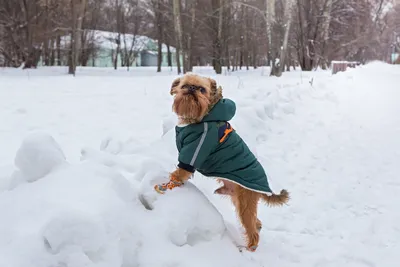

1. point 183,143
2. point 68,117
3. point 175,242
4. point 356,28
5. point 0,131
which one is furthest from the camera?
point 356,28

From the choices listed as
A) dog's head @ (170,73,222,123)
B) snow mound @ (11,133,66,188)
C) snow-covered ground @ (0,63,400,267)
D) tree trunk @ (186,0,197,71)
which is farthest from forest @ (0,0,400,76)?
snow mound @ (11,133,66,188)

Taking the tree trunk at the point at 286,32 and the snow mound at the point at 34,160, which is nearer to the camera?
the snow mound at the point at 34,160

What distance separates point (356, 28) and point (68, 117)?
24460 mm

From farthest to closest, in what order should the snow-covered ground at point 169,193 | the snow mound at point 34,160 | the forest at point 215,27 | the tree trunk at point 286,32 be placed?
the forest at point 215,27, the tree trunk at point 286,32, the snow mound at point 34,160, the snow-covered ground at point 169,193

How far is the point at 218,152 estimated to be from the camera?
2994 mm

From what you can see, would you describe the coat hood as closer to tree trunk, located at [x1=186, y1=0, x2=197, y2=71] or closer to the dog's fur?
the dog's fur

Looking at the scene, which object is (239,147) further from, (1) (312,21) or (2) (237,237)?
(1) (312,21)

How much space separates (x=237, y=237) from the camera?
313 centimetres

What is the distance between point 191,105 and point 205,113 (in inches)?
5.9

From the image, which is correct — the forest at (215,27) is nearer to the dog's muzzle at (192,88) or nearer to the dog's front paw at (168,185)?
the dog's muzzle at (192,88)

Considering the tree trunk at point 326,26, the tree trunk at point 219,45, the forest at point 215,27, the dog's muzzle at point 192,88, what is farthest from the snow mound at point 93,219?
the tree trunk at point 326,26

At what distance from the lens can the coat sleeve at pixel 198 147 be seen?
2.88 m

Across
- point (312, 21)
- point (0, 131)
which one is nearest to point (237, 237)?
point (0, 131)

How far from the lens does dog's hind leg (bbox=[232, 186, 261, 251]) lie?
9.99 feet
